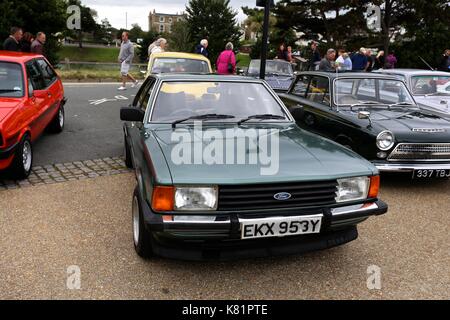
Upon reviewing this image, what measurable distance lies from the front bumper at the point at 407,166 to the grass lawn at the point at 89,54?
64491 mm

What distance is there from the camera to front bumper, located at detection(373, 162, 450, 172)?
5.24m

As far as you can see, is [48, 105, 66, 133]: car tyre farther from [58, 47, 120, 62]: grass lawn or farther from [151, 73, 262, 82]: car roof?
[58, 47, 120, 62]: grass lawn

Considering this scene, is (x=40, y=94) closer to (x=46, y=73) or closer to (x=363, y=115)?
(x=46, y=73)

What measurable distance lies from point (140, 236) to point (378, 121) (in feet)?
12.1

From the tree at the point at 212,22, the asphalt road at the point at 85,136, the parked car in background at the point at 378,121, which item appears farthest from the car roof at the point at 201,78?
the tree at the point at 212,22

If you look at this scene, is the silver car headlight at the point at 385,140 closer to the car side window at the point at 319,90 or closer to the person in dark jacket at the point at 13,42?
the car side window at the point at 319,90

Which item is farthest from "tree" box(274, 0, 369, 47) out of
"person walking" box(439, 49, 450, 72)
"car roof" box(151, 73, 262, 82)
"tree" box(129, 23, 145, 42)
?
"tree" box(129, 23, 145, 42)

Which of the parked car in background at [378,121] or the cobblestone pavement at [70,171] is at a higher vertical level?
the parked car in background at [378,121]

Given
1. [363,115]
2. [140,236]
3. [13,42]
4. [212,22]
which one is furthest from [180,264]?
[212,22]

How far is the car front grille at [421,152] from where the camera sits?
525 centimetres

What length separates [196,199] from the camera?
2859 mm

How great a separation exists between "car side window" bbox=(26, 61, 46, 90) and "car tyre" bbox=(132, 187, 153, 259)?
3782 millimetres

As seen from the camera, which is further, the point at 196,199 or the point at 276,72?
the point at 276,72

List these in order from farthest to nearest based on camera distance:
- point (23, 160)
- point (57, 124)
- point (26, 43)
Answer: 1. point (26, 43)
2. point (57, 124)
3. point (23, 160)
